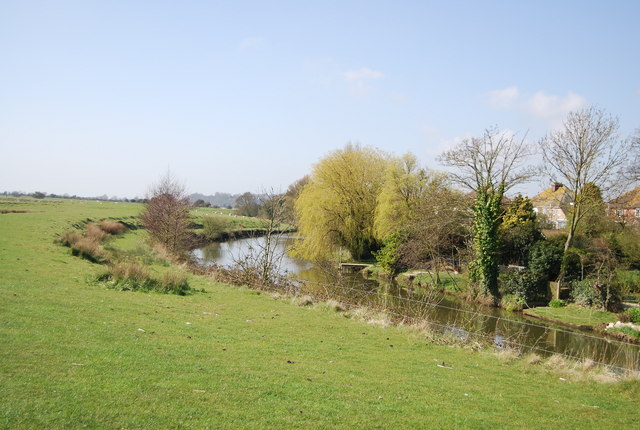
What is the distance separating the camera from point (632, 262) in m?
30.4

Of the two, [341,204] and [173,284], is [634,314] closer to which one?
[173,284]

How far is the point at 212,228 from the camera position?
61.3 metres

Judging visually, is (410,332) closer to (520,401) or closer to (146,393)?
(520,401)

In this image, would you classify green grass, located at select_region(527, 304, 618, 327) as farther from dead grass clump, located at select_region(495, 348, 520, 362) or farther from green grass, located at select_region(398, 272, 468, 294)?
dead grass clump, located at select_region(495, 348, 520, 362)

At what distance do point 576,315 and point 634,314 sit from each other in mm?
2711

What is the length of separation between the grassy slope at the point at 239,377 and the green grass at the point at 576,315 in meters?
13.2

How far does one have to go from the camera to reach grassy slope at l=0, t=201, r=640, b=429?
6.18 meters

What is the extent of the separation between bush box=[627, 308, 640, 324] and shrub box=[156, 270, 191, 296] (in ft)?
68.6

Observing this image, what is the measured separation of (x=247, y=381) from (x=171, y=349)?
225cm

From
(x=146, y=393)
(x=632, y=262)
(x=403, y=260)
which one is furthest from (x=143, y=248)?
(x=632, y=262)

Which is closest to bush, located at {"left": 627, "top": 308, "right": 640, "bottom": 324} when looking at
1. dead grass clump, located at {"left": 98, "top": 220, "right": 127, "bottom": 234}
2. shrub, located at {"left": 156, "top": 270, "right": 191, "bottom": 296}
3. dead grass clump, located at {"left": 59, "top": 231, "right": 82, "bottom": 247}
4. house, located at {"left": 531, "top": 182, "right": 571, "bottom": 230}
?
house, located at {"left": 531, "top": 182, "right": 571, "bottom": 230}

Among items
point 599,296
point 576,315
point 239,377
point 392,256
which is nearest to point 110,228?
point 392,256

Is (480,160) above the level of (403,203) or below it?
above

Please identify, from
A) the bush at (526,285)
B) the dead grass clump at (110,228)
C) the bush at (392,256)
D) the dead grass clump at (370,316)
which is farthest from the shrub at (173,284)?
the dead grass clump at (110,228)
